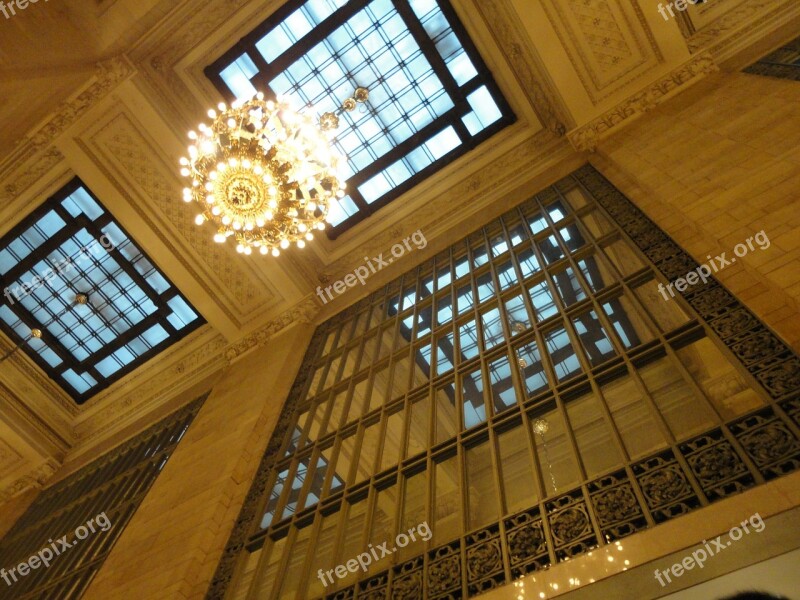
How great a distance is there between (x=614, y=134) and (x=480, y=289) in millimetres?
3003

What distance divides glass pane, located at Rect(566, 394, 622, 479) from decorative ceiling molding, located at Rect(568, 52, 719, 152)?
16.6 ft

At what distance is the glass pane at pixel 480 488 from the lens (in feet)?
13.9

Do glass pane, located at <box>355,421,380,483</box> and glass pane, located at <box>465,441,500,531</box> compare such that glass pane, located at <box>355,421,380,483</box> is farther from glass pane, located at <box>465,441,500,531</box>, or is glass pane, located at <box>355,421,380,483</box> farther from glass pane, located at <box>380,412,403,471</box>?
glass pane, located at <box>465,441,500,531</box>

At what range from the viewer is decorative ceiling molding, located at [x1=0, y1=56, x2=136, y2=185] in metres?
9.01

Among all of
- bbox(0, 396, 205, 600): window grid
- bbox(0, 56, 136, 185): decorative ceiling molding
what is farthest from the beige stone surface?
bbox(0, 56, 136, 185): decorative ceiling molding

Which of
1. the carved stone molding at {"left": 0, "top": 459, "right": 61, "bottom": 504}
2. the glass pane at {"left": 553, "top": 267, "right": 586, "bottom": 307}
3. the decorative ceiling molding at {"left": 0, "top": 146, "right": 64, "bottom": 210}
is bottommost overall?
the glass pane at {"left": 553, "top": 267, "right": 586, "bottom": 307}

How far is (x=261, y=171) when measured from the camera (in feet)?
22.9

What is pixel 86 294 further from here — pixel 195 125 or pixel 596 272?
pixel 596 272

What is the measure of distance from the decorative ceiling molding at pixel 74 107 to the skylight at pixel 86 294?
78 centimetres

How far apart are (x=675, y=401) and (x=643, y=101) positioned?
560 centimetres

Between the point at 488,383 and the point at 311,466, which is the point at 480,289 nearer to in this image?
the point at 488,383

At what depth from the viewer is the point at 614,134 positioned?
834 centimetres

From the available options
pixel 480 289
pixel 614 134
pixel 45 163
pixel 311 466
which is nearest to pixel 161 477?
pixel 311 466

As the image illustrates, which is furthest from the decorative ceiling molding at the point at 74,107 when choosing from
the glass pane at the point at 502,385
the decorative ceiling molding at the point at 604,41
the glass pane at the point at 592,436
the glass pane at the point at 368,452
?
the glass pane at the point at 592,436
